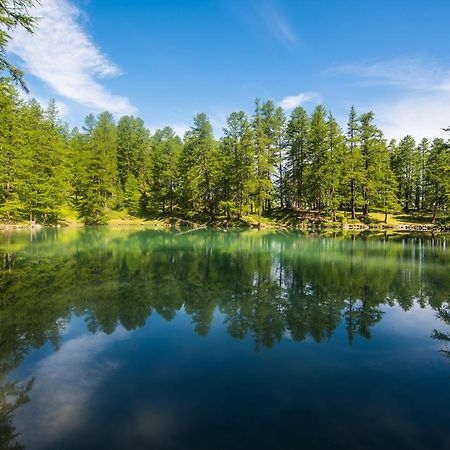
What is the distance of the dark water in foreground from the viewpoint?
646cm

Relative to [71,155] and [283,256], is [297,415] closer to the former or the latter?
[283,256]

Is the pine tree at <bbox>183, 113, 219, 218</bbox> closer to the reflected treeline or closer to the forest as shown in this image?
the forest

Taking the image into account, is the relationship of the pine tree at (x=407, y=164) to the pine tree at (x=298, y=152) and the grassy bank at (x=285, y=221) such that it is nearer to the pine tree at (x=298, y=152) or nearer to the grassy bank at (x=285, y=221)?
the grassy bank at (x=285, y=221)

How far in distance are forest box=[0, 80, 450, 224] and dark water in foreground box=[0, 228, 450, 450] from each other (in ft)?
139

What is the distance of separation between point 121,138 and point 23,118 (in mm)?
31425

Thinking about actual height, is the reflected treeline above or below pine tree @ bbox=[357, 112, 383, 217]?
below

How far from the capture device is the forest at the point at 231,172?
58.9 metres

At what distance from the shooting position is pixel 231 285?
18.3 metres

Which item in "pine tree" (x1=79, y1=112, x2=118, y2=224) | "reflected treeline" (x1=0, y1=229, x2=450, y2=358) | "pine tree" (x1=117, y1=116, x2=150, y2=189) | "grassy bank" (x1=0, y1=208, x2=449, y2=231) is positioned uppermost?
"pine tree" (x1=117, y1=116, x2=150, y2=189)

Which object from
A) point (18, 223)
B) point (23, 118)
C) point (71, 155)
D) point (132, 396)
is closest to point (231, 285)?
point (132, 396)

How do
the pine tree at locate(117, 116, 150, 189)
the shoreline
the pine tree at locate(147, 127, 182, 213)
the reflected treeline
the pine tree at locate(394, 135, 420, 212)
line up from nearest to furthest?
the reflected treeline, the shoreline, the pine tree at locate(147, 127, 182, 213), the pine tree at locate(394, 135, 420, 212), the pine tree at locate(117, 116, 150, 189)

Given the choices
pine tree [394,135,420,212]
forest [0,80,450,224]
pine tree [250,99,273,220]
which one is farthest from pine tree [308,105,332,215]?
pine tree [394,135,420,212]

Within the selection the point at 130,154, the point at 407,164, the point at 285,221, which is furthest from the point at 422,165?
the point at 130,154

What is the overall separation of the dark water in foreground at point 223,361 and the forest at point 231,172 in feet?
139
